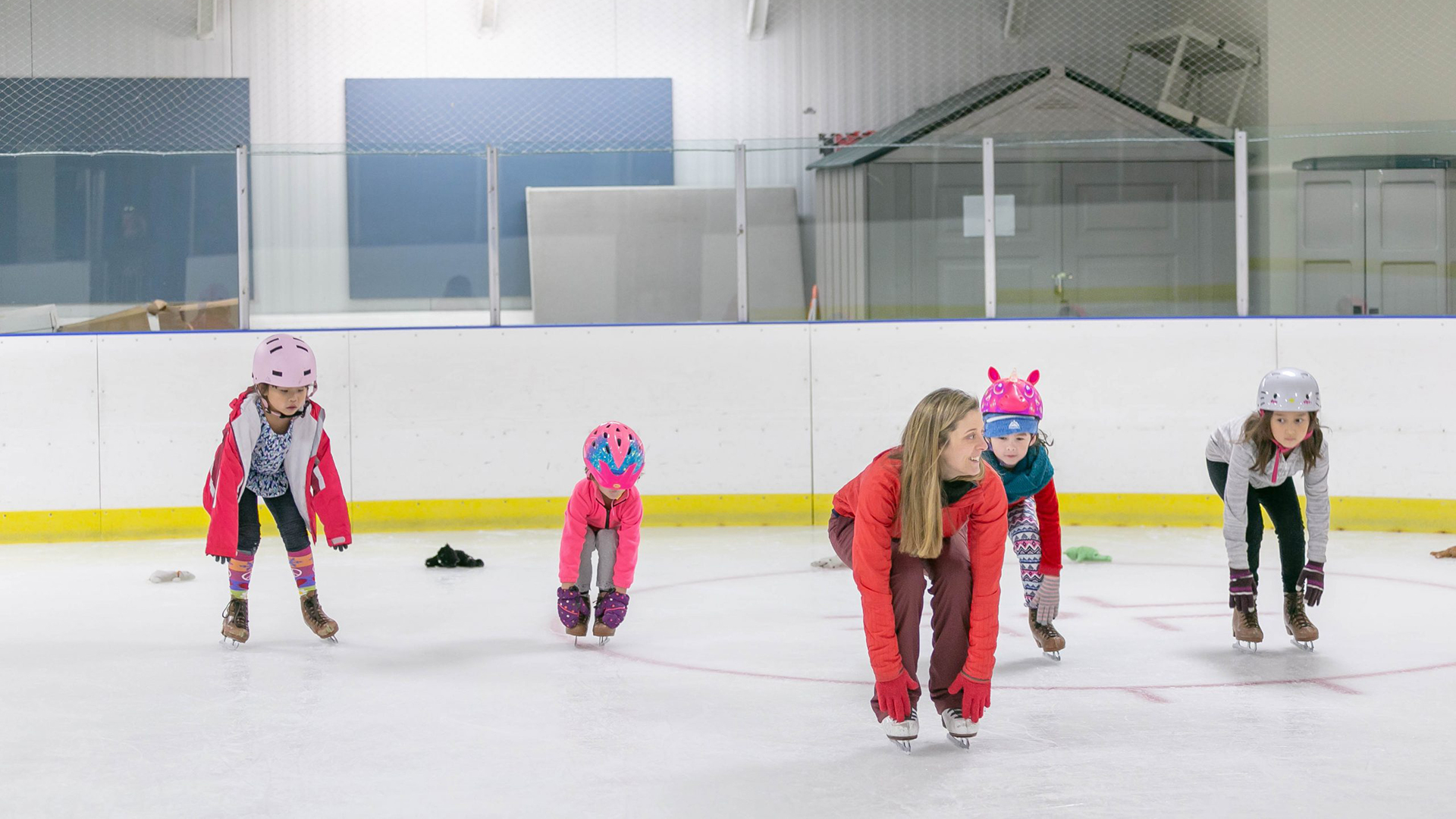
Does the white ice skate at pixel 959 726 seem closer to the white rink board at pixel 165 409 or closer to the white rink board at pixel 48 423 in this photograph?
the white rink board at pixel 165 409

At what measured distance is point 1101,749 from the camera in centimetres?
332

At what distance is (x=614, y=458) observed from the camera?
446 cm

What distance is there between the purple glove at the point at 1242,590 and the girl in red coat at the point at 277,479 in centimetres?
294

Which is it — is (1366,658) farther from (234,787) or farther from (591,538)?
(234,787)

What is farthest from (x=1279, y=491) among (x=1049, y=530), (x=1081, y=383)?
(x=1081, y=383)

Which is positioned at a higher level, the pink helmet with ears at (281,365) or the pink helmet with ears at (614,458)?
the pink helmet with ears at (281,365)

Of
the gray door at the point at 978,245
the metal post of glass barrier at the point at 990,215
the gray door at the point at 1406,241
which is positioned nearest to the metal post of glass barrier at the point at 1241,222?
the gray door at the point at 1406,241

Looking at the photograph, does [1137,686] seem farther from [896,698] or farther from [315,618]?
[315,618]

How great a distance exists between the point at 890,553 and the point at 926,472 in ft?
0.71

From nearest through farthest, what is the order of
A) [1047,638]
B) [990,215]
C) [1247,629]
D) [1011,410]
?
1. [1011,410]
2. [1047,638]
3. [1247,629]
4. [990,215]

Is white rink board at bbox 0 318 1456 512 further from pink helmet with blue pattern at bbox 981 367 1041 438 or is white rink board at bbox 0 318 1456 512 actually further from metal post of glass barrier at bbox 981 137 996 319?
pink helmet with blue pattern at bbox 981 367 1041 438

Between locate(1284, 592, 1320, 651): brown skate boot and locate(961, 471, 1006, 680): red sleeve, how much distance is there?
5.63 feet

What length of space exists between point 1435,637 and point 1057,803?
2.54 m

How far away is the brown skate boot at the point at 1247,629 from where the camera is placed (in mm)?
4480
